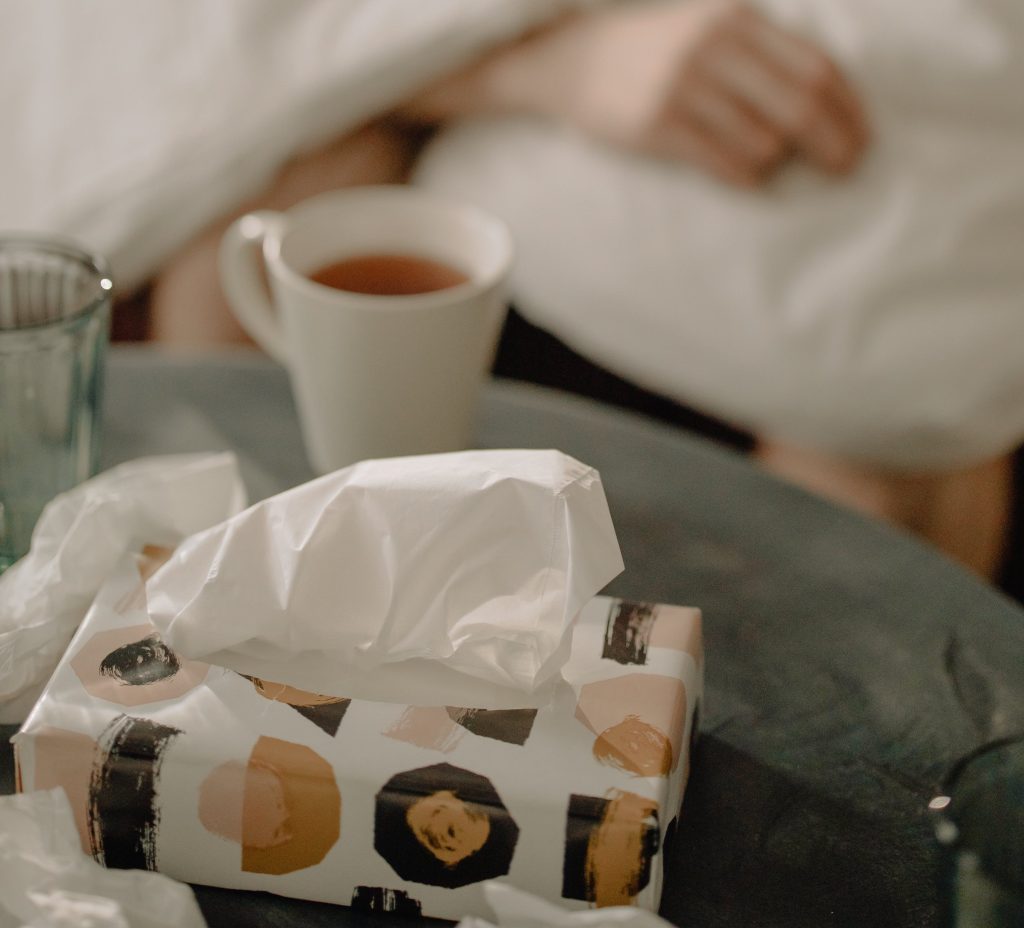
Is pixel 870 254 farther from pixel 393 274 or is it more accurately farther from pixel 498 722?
pixel 498 722

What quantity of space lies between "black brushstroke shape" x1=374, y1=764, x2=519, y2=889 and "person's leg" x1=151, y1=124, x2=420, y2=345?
578 millimetres

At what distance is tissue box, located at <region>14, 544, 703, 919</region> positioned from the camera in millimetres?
343

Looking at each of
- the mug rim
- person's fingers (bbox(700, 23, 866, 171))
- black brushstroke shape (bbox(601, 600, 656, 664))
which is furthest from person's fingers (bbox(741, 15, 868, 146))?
black brushstroke shape (bbox(601, 600, 656, 664))

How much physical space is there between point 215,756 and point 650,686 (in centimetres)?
14

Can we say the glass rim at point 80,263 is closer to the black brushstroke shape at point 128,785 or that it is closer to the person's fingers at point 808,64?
the black brushstroke shape at point 128,785

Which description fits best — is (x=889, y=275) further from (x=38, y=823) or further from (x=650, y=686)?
(x=38, y=823)

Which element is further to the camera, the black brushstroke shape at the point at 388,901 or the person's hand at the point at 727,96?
the person's hand at the point at 727,96

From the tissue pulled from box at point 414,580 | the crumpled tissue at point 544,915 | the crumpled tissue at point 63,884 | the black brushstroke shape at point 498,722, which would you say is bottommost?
the crumpled tissue at point 63,884

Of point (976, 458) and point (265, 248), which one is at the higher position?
point (265, 248)

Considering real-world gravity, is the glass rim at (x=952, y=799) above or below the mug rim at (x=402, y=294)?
below

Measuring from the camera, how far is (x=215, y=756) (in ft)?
1.15

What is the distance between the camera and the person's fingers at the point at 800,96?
771mm

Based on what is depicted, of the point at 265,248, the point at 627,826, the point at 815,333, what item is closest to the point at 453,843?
the point at 627,826

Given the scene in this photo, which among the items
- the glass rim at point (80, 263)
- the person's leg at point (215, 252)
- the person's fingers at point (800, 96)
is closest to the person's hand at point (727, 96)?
the person's fingers at point (800, 96)
